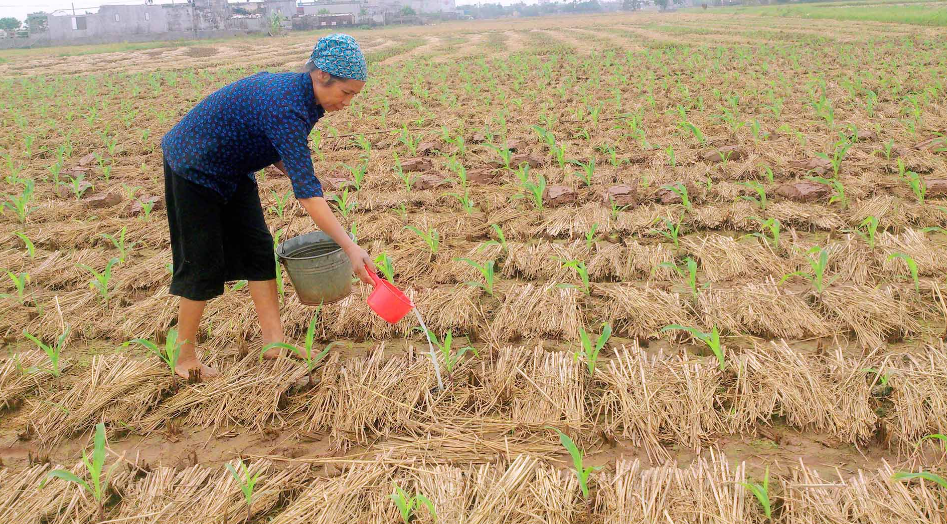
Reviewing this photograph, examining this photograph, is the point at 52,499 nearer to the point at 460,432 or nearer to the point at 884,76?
the point at 460,432

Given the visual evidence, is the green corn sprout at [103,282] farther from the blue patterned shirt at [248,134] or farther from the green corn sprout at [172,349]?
the blue patterned shirt at [248,134]

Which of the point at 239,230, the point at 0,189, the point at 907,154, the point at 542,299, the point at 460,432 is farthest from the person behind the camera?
the point at 0,189

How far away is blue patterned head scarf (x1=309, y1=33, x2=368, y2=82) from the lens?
7.07 feet

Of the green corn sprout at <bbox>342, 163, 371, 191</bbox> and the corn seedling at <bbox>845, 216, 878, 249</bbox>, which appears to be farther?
the green corn sprout at <bbox>342, 163, 371, 191</bbox>

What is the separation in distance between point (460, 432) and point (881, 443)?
1.52 metres

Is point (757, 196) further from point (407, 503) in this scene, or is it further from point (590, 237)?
point (407, 503)

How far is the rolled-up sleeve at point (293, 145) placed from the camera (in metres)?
2.22

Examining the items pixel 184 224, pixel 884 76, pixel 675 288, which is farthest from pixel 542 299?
pixel 884 76

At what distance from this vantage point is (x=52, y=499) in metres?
2.00

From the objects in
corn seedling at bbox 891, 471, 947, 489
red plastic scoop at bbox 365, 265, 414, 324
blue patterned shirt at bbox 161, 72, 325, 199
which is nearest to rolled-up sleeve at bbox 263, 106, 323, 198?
blue patterned shirt at bbox 161, 72, 325, 199

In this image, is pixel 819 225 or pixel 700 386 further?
pixel 819 225

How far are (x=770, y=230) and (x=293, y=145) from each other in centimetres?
312

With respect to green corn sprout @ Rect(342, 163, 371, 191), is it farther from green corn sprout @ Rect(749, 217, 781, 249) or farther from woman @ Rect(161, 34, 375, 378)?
green corn sprout @ Rect(749, 217, 781, 249)

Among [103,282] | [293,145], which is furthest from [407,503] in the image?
[103,282]
